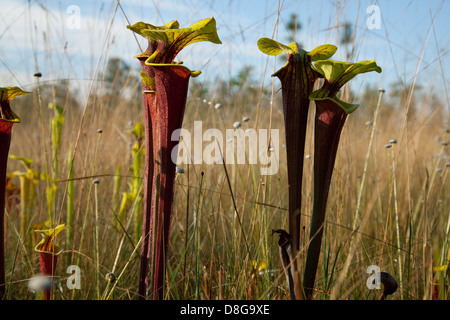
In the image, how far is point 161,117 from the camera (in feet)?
2.79

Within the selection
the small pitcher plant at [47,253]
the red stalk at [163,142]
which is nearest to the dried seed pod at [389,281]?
the red stalk at [163,142]

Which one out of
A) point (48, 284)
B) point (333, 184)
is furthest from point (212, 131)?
point (48, 284)

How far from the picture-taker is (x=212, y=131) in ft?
7.13

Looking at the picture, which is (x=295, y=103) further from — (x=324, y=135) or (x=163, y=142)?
(x=163, y=142)

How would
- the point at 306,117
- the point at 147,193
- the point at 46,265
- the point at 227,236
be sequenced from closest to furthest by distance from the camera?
the point at 306,117 < the point at 147,193 < the point at 46,265 < the point at 227,236

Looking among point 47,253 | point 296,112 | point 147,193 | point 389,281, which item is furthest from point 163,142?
point 389,281

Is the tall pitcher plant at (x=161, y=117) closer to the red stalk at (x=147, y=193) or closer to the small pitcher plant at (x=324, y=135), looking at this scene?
the red stalk at (x=147, y=193)

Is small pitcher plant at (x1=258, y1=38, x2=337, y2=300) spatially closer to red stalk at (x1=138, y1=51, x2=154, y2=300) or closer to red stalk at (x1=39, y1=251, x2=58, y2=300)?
red stalk at (x1=138, y1=51, x2=154, y2=300)

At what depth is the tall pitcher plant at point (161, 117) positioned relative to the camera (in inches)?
31.3

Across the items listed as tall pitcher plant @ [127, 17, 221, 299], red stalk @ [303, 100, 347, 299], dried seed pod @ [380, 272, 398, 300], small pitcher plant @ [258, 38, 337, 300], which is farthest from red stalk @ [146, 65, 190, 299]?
dried seed pod @ [380, 272, 398, 300]

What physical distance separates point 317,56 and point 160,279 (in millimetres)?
651

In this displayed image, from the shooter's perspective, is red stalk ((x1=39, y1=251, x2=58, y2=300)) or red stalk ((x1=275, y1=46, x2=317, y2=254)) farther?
red stalk ((x1=39, y1=251, x2=58, y2=300))

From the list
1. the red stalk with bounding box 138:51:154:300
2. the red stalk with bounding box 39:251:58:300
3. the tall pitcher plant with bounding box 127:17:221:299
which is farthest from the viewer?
the red stalk with bounding box 39:251:58:300

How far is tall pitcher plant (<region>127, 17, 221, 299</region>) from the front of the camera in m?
0.80
